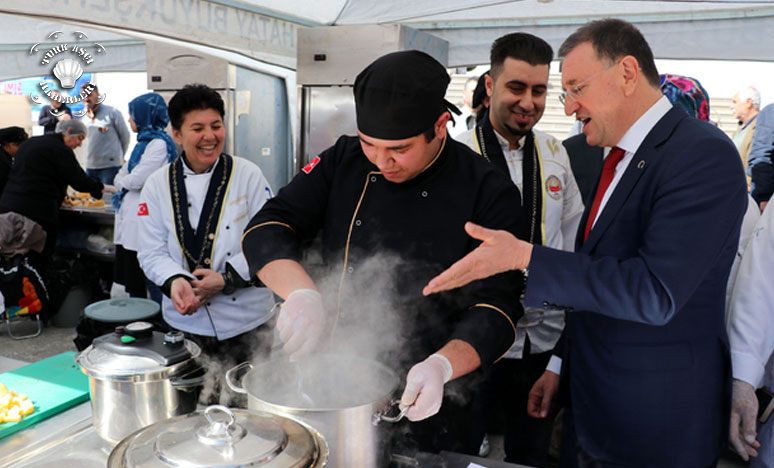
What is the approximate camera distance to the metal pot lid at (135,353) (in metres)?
1.25

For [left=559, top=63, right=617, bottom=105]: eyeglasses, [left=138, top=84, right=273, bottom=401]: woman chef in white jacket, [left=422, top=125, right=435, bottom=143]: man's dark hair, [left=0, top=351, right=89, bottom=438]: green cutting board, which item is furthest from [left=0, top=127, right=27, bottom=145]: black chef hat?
[left=559, top=63, right=617, bottom=105]: eyeglasses

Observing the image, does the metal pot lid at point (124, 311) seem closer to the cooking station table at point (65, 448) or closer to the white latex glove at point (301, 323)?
the cooking station table at point (65, 448)

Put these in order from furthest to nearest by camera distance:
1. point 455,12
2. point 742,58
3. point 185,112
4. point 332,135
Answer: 1. point 332,135
2. point 455,12
3. point 742,58
4. point 185,112

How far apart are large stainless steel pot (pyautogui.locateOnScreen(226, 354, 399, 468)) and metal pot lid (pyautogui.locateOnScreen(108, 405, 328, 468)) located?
54 millimetres

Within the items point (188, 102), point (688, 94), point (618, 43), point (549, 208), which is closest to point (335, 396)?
point (618, 43)

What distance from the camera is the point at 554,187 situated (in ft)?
7.41

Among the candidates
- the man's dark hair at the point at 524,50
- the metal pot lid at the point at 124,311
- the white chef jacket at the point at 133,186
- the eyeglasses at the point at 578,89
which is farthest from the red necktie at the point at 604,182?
the white chef jacket at the point at 133,186

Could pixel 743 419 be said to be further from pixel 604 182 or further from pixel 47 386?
pixel 47 386

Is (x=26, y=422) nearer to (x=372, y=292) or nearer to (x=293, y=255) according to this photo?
(x=293, y=255)

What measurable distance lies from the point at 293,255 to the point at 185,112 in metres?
1.51

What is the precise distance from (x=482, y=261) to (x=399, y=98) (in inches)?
17.9

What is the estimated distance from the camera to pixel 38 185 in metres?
5.15

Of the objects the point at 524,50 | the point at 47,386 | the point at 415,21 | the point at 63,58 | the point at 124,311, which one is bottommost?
the point at 124,311

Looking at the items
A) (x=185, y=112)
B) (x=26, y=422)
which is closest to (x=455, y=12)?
(x=185, y=112)
